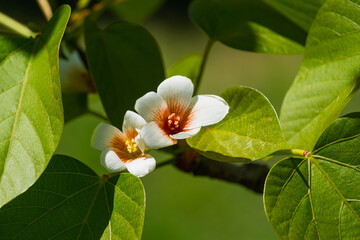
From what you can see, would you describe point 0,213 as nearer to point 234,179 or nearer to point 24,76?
point 24,76

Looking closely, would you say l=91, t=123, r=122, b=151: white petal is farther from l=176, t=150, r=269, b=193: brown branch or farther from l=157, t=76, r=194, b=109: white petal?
l=176, t=150, r=269, b=193: brown branch

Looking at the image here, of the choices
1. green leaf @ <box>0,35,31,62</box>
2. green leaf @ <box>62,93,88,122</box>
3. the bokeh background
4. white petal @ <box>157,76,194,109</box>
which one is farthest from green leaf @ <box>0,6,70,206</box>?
the bokeh background

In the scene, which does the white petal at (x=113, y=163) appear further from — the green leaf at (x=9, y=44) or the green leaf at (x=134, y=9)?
the green leaf at (x=134, y=9)

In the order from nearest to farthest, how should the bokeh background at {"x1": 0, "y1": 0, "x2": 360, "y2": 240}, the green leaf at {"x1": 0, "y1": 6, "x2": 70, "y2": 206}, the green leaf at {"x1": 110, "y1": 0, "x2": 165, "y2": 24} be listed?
the green leaf at {"x1": 0, "y1": 6, "x2": 70, "y2": 206} → the green leaf at {"x1": 110, "y1": 0, "x2": 165, "y2": 24} → the bokeh background at {"x1": 0, "y1": 0, "x2": 360, "y2": 240}

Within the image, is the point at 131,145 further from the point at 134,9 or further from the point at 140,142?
the point at 134,9

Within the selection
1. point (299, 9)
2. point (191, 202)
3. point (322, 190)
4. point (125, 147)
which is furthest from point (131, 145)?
point (191, 202)

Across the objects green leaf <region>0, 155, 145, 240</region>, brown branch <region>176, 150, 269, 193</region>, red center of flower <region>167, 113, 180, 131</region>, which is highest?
red center of flower <region>167, 113, 180, 131</region>

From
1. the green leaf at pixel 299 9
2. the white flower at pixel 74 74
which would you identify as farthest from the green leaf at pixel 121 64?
the green leaf at pixel 299 9
